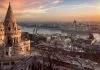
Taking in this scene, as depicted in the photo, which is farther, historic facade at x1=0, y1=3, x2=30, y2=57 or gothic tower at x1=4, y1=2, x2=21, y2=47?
gothic tower at x1=4, y1=2, x2=21, y2=47

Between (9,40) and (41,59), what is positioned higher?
(9,40)

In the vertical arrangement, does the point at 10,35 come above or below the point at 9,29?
below

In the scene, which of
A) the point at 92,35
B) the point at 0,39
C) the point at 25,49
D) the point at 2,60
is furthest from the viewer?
the point at 92,35

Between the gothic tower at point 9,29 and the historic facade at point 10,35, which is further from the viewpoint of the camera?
the gothic tower at point 9,29

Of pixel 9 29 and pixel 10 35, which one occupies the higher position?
pixel 9 29

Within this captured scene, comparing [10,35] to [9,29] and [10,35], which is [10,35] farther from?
[9,29]

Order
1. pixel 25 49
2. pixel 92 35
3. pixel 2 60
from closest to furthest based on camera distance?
pixel 2 60 < pixel 25 49 < pixel 92 35

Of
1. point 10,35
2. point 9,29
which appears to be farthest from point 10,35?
point 9,29

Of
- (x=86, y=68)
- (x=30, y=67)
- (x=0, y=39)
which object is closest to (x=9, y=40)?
(x=0, y=39)

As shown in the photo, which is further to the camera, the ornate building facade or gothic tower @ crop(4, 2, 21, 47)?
gothic tower @ crop(4, 2, 21, 47)

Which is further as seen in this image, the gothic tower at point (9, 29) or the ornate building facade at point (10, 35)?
the gothic tower at point (9, 29)

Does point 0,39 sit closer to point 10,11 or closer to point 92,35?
point 10,11
